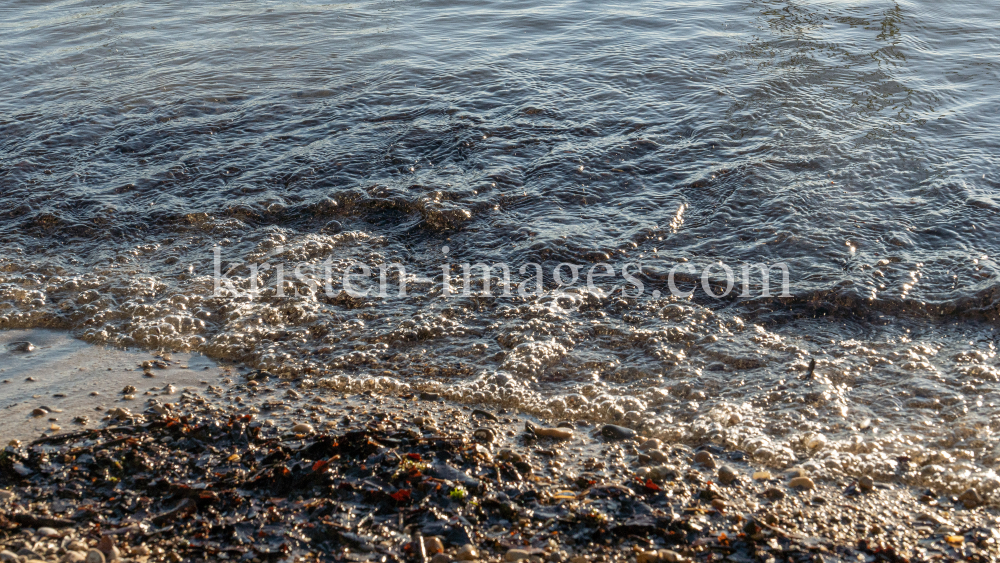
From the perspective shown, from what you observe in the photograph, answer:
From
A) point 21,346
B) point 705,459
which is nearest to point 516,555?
point 705,459

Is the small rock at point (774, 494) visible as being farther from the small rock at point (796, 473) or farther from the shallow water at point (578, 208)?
the shallow water at point (578, 208)

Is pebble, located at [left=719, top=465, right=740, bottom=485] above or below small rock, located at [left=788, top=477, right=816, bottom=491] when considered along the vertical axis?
above

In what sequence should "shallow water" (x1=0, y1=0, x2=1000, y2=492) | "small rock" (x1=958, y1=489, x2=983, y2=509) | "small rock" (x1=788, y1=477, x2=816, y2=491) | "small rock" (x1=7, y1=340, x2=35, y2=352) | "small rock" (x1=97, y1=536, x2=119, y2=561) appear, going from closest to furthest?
"small rock" (x1=97, y1=536, x2=119, y2=561), "small rock" (x1=958, y1=489, x2=983, y2=509), "small rock" (x1=788, y1=477, x2=816, y2=491), "shallow water" (x1=0, y1=0, x2=1000, y2=492), "small rock" (x1=7, y1=340, x2=35, y2=352)

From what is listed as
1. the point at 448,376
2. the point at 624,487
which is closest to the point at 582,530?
the point at 624,487

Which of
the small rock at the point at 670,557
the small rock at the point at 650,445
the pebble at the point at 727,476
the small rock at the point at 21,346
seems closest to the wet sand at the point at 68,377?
the small rock at the point at 21,346

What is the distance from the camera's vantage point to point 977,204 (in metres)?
5.70

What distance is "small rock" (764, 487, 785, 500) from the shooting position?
129 inches

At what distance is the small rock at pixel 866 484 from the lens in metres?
3.33

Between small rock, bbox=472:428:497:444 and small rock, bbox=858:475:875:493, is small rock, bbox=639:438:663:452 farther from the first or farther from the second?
small rock, bbox=858:475:875:493

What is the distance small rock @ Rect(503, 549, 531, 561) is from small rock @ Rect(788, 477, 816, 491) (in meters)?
1.36

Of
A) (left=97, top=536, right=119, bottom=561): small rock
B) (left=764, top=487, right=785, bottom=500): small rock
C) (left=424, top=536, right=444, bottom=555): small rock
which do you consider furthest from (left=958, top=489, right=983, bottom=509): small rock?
(left=97, top=536, right=119, bottom=561): small rock

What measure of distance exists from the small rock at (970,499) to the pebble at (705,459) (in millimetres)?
1105

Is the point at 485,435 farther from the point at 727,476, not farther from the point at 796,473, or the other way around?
the point at 796,473

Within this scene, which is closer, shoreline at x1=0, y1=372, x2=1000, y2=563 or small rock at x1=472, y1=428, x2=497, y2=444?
shoreline at x1=0, y1=372, x2=1000, y2=563
